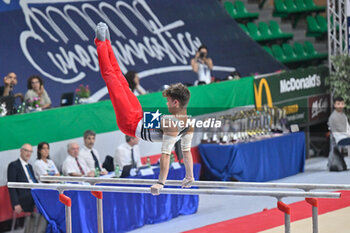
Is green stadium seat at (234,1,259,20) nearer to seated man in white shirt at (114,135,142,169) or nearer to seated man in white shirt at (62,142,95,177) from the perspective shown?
seated man in white shirt at (114,135,142,169)

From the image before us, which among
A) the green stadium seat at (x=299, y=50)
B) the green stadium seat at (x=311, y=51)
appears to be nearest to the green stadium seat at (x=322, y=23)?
the green stadium seat at (x=311, y=51)

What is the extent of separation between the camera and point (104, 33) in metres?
5.51

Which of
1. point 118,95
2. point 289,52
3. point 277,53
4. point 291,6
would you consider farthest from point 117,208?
point 291,6

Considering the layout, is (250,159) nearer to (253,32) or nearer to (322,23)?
(253,32)

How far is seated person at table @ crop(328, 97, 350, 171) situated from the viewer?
11.6m

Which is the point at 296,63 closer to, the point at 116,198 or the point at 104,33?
the point at 116,198

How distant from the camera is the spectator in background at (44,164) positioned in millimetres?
8250

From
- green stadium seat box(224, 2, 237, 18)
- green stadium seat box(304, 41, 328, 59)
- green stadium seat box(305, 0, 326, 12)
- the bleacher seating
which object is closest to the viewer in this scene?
green stadium seat box(224, 2, 237, 18)

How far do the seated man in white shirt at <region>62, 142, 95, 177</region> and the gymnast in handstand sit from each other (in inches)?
122

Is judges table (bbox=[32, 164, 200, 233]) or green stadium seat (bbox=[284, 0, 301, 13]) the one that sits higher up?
green stadium seat (bbox=[284, 0, 301, 13])

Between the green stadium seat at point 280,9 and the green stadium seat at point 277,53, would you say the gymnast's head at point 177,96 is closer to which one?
the green stadium seat at point 277,53

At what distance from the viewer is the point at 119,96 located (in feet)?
18.2

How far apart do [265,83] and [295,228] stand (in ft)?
19.3

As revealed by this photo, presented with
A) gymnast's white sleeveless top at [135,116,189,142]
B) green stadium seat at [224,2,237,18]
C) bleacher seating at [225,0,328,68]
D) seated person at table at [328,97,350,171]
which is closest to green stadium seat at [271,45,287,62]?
bleacher seating at [225,0,328,68]
